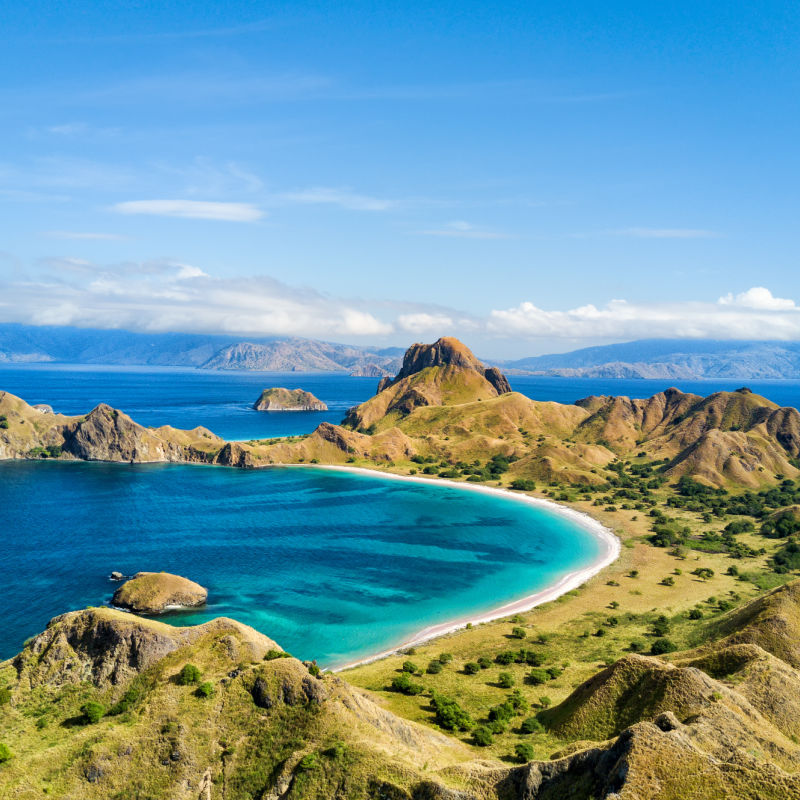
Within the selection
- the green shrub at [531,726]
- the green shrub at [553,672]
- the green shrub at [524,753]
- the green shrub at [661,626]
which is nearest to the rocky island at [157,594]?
the green shrub at [553,672]

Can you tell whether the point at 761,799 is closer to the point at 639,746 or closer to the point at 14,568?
the point at 639,746

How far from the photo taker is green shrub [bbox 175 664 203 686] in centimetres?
5447

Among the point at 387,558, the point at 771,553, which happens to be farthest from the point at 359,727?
the point at 771,553

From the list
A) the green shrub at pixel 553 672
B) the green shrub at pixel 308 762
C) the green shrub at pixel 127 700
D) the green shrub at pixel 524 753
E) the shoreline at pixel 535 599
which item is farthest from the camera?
the shoreline at pixel 535 599

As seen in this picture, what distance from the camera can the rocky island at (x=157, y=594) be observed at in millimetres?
102812

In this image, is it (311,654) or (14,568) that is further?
(14,568)

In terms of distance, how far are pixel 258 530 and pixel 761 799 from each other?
13886 centimetres

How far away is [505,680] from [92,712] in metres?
50.1

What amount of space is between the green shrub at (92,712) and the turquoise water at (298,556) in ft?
128

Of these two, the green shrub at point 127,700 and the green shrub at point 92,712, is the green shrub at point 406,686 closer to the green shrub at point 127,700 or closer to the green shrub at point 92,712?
the green shrub at point 127,700

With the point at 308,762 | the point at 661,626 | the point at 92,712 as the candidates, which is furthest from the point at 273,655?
the point at 661,626

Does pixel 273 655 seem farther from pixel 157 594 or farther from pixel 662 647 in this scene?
pixel 662 647

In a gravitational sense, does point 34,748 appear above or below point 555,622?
above

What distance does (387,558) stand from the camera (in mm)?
139750
